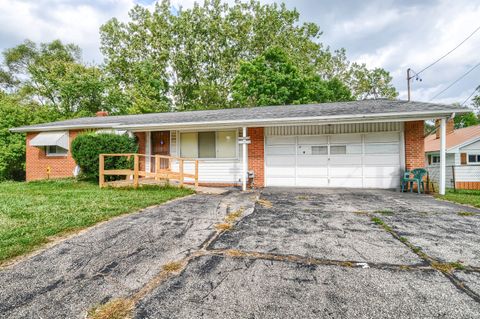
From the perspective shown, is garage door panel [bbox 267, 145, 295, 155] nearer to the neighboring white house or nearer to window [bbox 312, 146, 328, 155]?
window [bbox 312, 146, 328, 155]

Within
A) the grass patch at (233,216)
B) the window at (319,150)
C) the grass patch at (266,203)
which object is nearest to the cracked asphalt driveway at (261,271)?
the grass patch at (233,216)

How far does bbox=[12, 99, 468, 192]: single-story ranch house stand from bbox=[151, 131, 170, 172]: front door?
46mm

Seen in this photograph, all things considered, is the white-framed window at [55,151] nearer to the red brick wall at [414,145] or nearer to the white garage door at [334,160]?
the white garage door at [334,160]

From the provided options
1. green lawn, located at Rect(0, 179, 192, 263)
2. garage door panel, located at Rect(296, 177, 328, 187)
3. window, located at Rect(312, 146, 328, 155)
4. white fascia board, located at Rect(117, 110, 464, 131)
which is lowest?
green lawn, located at Rect(0, 179, 192, 263)

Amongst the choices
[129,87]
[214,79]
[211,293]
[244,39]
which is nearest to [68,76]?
[129,87]

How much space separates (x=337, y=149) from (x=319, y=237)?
6.55 meters

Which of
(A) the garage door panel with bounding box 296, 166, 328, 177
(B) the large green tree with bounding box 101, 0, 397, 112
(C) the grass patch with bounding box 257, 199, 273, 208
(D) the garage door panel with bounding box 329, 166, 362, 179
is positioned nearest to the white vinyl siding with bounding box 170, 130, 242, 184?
(A) the garage door panel with bounding box 296, 166, 328, 177

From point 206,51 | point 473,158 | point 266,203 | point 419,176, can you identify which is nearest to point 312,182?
point 419,176

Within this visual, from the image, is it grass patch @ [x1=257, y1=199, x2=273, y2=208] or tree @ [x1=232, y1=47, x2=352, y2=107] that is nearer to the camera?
grass patch @ [x1=257, y1=199, x2=273, y2=208]

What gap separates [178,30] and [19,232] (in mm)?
26493

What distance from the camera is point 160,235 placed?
3.51 metres

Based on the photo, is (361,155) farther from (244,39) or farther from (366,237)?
(244,39)

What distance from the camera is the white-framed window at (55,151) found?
12.2m

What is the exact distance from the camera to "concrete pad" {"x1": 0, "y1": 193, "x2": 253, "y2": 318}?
1.94 metres
